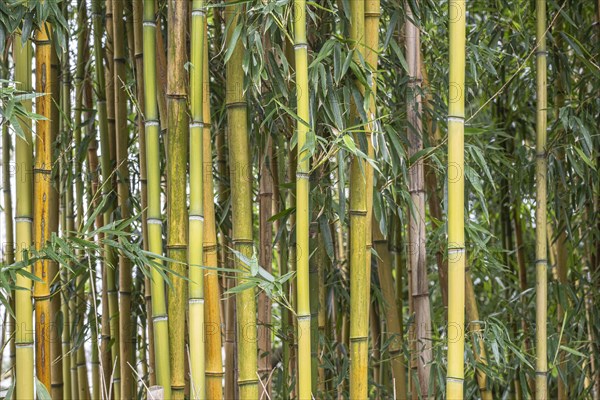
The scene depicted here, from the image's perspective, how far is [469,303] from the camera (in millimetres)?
2447

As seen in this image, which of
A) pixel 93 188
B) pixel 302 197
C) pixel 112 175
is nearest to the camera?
pixel 302 197

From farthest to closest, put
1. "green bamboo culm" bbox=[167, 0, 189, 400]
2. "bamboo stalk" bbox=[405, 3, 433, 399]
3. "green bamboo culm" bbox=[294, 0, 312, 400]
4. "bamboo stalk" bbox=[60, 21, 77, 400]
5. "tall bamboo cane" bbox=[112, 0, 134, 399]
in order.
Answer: "bamboo stalk" bbox=[60, 21, 77, 400] → "tall bamboo cane" bbox=[112, 0, 134, 399] → "bamboo stalk" bbox=[405, 3, 433, 399] → "green bamboo culm" bbox=[167, 0, 189, 400] → "green bamboo culm" bbox=[294, 0, 312, 400]

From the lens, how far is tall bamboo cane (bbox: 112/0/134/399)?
98.0 inches

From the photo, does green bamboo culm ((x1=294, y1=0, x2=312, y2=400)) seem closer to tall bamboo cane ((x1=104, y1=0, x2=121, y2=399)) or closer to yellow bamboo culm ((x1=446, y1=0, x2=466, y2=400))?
Result: yellow bamboo culm ((x1=446, y1=0, x2=466, y2=400))

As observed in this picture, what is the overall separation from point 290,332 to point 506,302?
3.60ft

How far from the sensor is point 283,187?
2160 millimetres

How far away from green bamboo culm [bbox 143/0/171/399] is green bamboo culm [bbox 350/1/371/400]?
48 centimetres

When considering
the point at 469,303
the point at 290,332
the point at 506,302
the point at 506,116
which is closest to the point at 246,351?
the point at 290,332

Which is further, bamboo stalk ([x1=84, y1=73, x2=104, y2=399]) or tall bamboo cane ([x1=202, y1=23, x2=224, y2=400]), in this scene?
bamboo stalk ([x1=84, y1=73, x2=104, y2=399])

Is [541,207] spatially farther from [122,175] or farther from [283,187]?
[122,175]

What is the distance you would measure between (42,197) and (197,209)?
386 millimetres

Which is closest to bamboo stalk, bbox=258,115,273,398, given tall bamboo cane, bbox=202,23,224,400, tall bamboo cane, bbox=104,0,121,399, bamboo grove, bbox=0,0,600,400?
bamboo grove, bbox=0,0,600,400

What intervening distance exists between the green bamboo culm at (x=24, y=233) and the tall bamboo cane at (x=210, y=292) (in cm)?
43

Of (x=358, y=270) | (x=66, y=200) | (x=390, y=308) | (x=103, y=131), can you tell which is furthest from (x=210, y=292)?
(x=66, y=200)
